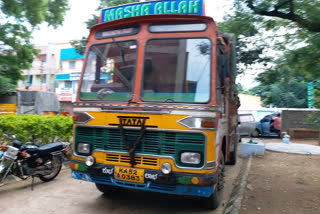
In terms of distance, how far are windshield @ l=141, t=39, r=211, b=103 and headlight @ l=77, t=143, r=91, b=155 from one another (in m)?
1.07

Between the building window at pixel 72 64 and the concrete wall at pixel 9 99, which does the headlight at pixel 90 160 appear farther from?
the building window at pixel 72 64

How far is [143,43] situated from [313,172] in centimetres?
554

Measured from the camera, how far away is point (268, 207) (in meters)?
4.40

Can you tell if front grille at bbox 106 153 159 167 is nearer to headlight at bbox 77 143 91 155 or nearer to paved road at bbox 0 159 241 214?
headlight at bbox 77 143 91 155

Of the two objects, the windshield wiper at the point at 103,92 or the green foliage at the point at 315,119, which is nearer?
the windshield wiper at the point at 103,92

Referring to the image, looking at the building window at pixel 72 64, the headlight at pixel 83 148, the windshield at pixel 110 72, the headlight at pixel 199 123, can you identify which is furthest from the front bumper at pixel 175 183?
the building window at pixel 72 64

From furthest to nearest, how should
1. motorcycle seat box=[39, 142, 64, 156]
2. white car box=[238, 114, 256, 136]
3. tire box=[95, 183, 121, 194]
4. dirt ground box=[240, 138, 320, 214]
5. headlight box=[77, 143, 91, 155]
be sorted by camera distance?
1. white car box=[238, 114, 256, 136]
2. motorcycle seat box=[39, 142, 64, 156]
3. tire box=[95, 183, 121, 194]
4. dirt ground box=[240, 138, 320, 214]
5. headlight box=[77, 143, 91, 155]

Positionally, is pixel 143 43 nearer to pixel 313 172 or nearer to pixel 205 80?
pixel 205 80

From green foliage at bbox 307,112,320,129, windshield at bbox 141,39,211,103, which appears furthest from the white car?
windshield at bbox 141,39,211,103

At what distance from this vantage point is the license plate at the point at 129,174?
3.54 meters

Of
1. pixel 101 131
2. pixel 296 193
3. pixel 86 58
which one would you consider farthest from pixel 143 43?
pixel 296 193

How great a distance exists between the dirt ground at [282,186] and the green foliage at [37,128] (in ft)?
14.2

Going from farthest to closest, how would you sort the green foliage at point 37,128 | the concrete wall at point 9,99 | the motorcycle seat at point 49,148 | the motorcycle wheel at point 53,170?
the concrete wall at point 9,99, the green foliage at point 37,128, the motorcycle wheel at point 53,170, the motorcycle seat at point 49,148

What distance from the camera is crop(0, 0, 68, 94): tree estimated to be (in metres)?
8.91
